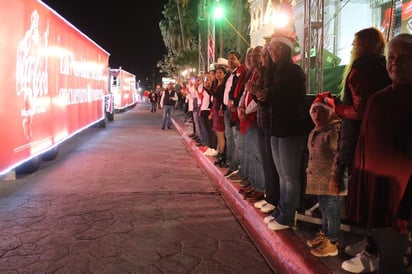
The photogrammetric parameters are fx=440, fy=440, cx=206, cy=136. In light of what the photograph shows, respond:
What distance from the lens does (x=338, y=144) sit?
4.10 metres

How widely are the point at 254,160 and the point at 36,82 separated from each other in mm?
3789

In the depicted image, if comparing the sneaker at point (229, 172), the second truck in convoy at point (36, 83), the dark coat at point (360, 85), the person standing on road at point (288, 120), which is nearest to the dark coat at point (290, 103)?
the person standing on road at point (288, 120)

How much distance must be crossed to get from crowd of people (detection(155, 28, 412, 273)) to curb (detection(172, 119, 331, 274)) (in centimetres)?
12

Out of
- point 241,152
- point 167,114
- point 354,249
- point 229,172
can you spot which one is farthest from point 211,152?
point 167,114

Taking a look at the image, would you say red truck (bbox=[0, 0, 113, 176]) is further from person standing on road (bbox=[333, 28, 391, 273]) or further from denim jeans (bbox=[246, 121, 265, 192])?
person standing on road (bbox=[333, 28, 391, 273])

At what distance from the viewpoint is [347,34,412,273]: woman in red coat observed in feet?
9.27

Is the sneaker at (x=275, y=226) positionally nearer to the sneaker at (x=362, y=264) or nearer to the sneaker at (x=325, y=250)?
the sneaker at (x=325, y=250)

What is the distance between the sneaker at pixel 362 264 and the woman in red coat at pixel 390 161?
27.2 inches

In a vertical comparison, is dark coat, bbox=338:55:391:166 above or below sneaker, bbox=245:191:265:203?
above

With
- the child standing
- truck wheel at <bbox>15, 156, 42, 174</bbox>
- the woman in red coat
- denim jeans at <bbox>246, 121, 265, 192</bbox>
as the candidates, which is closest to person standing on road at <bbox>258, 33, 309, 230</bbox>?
the child standing

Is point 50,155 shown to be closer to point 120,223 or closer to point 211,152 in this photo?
point 211,152

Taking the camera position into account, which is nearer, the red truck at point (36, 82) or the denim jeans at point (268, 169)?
the denim jeans at point (268, 169)

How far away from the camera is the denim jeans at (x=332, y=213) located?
4.22m

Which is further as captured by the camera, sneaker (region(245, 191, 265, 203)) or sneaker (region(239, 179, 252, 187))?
sneaker (region(239, 179, 252, 187))
